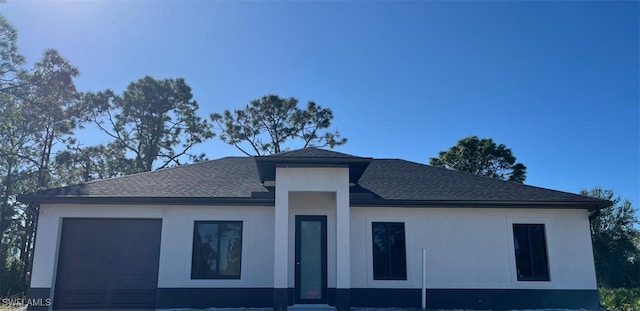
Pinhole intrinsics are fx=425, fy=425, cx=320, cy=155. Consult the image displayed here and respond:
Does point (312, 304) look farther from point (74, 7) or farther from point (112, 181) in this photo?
point (74, 7)

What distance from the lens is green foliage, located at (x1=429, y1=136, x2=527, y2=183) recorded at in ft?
85.9

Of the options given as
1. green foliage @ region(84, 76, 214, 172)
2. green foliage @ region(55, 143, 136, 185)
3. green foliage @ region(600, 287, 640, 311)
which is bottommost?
green foliage @ region(600, 287, 640, 311)

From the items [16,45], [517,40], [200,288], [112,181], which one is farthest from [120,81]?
[517,40]

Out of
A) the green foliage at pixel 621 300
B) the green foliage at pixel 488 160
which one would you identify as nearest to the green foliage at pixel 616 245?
the green foliage at pixel 488 160

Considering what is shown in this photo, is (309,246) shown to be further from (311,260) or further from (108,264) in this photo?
(108,264)

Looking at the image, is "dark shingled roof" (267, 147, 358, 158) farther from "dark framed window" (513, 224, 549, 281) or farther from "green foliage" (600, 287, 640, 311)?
"green foliage" (600, 287, 640, 311)

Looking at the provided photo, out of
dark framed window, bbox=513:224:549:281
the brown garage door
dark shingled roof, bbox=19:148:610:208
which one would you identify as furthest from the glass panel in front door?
dark framed window, bbox=513:224:549:281

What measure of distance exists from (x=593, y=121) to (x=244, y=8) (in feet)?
44.4

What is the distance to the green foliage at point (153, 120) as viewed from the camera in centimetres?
2705

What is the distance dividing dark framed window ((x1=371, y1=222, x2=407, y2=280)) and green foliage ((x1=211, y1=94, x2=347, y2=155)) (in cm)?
1734

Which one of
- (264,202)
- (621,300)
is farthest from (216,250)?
(621,300)

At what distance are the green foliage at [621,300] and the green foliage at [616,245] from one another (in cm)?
547

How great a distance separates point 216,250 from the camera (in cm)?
1112

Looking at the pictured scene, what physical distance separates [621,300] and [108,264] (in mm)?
14458
